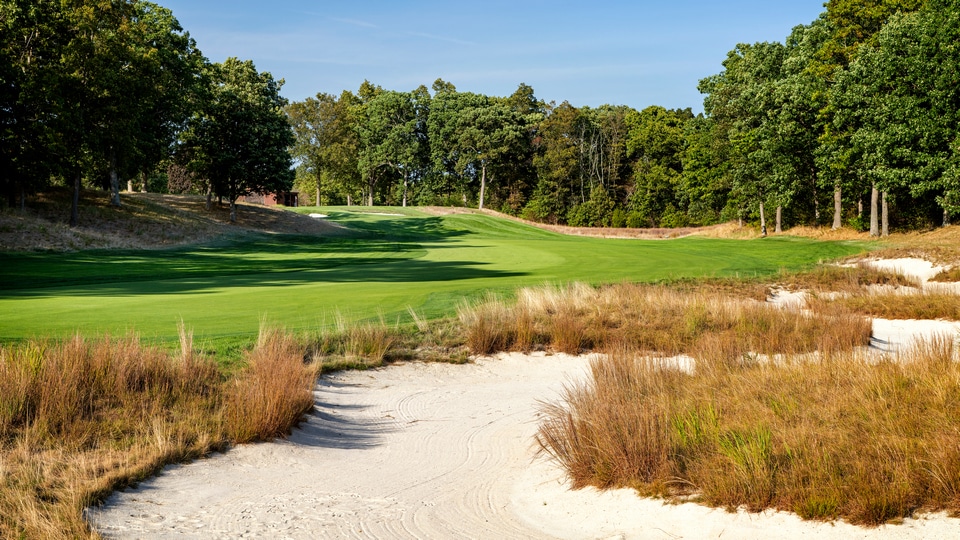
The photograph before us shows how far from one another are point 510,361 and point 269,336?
13.6 feet

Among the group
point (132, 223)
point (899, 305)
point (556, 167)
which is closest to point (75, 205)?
point (132, 223)

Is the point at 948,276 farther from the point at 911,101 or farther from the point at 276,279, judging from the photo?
the point at 276,279

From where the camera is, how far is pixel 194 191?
82500 millimetres

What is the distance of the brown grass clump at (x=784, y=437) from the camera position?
5301 mm

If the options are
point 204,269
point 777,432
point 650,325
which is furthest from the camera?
point 204,269

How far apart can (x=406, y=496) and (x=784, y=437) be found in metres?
3.20

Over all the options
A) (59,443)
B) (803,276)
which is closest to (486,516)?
(59,443)

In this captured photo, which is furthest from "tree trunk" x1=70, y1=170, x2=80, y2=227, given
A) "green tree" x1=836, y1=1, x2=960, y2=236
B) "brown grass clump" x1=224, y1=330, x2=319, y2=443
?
"green tree" x1=836, y1=1, x2=960, y2=236

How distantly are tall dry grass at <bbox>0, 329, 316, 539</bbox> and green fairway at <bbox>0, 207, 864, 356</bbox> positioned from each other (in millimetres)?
2972


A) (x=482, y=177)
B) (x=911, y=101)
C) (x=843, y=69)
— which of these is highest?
(x=843, y=69)

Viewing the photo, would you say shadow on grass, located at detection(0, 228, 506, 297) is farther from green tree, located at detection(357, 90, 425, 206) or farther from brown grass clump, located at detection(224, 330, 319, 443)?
green tree, located at detection(357, 90, 425, 206)

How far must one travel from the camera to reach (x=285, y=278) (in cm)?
2405

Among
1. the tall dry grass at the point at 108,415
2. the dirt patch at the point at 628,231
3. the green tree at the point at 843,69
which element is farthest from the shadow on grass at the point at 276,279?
the dirt patch at the point at 628,231

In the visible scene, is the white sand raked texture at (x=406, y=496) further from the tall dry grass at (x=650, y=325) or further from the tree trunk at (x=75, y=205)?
the tree trunk at (x=75, y=205)
